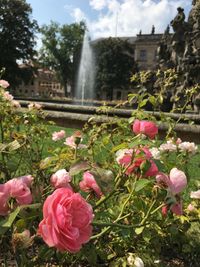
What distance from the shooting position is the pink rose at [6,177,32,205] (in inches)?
47.9

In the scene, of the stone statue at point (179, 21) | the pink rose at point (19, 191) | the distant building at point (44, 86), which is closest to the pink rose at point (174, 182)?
the pink rose at point (19, 191)

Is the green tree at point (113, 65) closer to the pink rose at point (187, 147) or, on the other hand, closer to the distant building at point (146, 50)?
the distant building at point (146, 50)

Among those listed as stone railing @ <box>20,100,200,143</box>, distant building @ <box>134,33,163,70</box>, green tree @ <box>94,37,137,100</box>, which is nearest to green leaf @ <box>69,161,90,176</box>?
stone railing @ <box>20,100,200,143</box>

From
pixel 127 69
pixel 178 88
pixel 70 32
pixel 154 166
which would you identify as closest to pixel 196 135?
pixel 154 166

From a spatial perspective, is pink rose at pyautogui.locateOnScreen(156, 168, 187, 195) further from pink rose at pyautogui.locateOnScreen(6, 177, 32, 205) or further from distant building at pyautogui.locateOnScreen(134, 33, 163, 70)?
distant building at pyautogui.locateOnScreen(134, 33, 163, 70)

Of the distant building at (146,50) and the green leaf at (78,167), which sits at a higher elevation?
the distant building at (146,50)

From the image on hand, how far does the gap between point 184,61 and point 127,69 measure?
148ft

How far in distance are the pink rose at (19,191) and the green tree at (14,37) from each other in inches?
1648

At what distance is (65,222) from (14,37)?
4521 centimetres

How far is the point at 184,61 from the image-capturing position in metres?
17.0

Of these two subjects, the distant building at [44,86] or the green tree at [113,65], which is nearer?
the green tree at [113,65]

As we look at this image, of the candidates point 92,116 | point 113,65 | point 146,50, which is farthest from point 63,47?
point 92,116

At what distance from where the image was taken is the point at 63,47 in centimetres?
6488

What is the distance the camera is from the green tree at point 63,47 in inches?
2495
